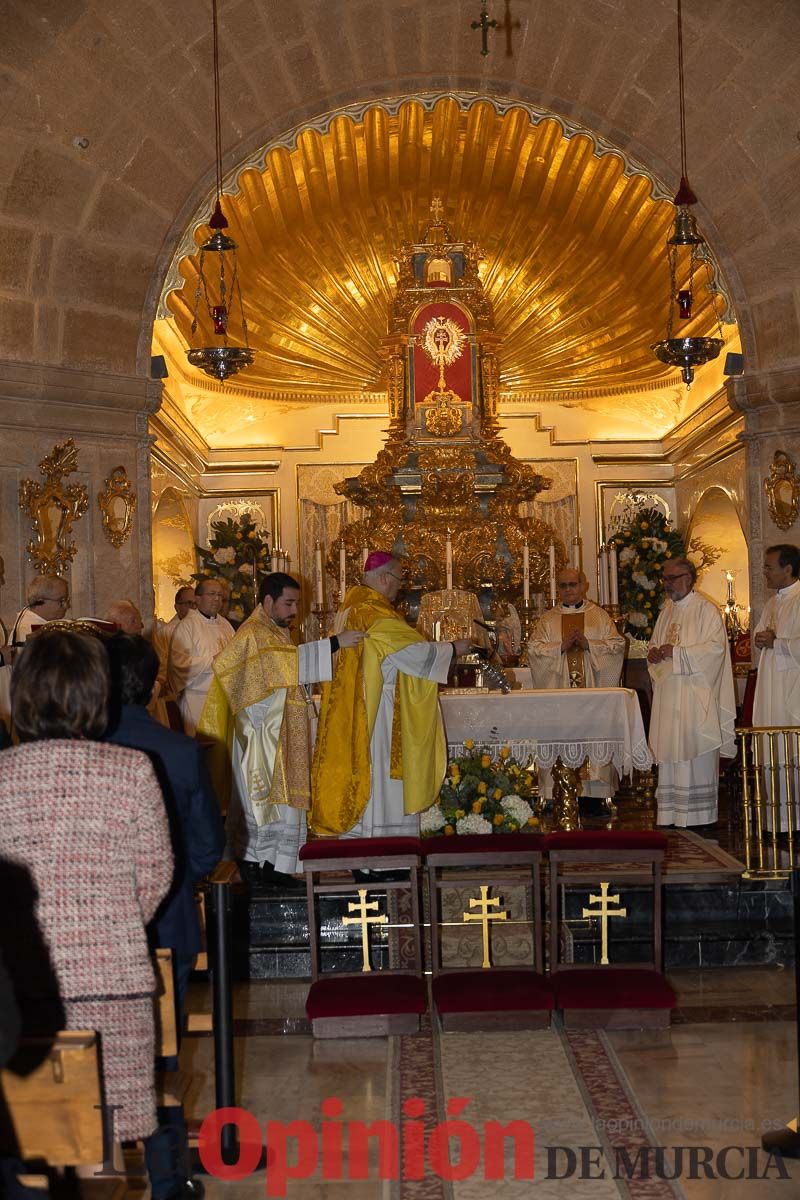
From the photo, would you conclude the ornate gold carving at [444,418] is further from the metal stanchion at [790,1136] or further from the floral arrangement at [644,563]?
the metal stanchion at [790,1136]

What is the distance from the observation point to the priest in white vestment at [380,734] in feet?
24.2

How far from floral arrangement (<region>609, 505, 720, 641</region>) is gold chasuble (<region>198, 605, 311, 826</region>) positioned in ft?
19.6

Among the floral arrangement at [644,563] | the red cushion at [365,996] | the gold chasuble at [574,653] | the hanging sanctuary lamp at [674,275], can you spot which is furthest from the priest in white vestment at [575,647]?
the red cushion at [365,996]

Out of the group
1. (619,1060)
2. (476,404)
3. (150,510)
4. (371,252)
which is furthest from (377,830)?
(371,252)

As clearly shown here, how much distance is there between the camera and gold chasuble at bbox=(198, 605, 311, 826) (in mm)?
7270

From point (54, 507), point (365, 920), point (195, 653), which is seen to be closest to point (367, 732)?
point (365, 920)

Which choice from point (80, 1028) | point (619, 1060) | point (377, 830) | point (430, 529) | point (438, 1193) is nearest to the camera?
point (80, 1028)

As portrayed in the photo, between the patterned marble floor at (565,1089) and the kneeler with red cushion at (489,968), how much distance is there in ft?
0.35

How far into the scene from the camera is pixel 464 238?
13.7m

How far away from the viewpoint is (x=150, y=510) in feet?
34.4

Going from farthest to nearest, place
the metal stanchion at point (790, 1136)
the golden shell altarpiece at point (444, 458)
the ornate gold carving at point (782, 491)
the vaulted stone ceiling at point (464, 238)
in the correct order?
the golden shell altarpiece at point (444, 458), the vaulted stone ceiling at point (464, 238), the ornate gold carving at point (782, 491), the metal stanchion at point (790, 1136)

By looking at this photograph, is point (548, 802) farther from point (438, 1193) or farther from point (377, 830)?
point (438, 1193)

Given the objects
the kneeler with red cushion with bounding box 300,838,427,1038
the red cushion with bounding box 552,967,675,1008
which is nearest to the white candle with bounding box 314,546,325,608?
the kneeler with red cushion with bounding box 300,838,427,1038

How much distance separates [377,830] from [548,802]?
2908 millimetres
